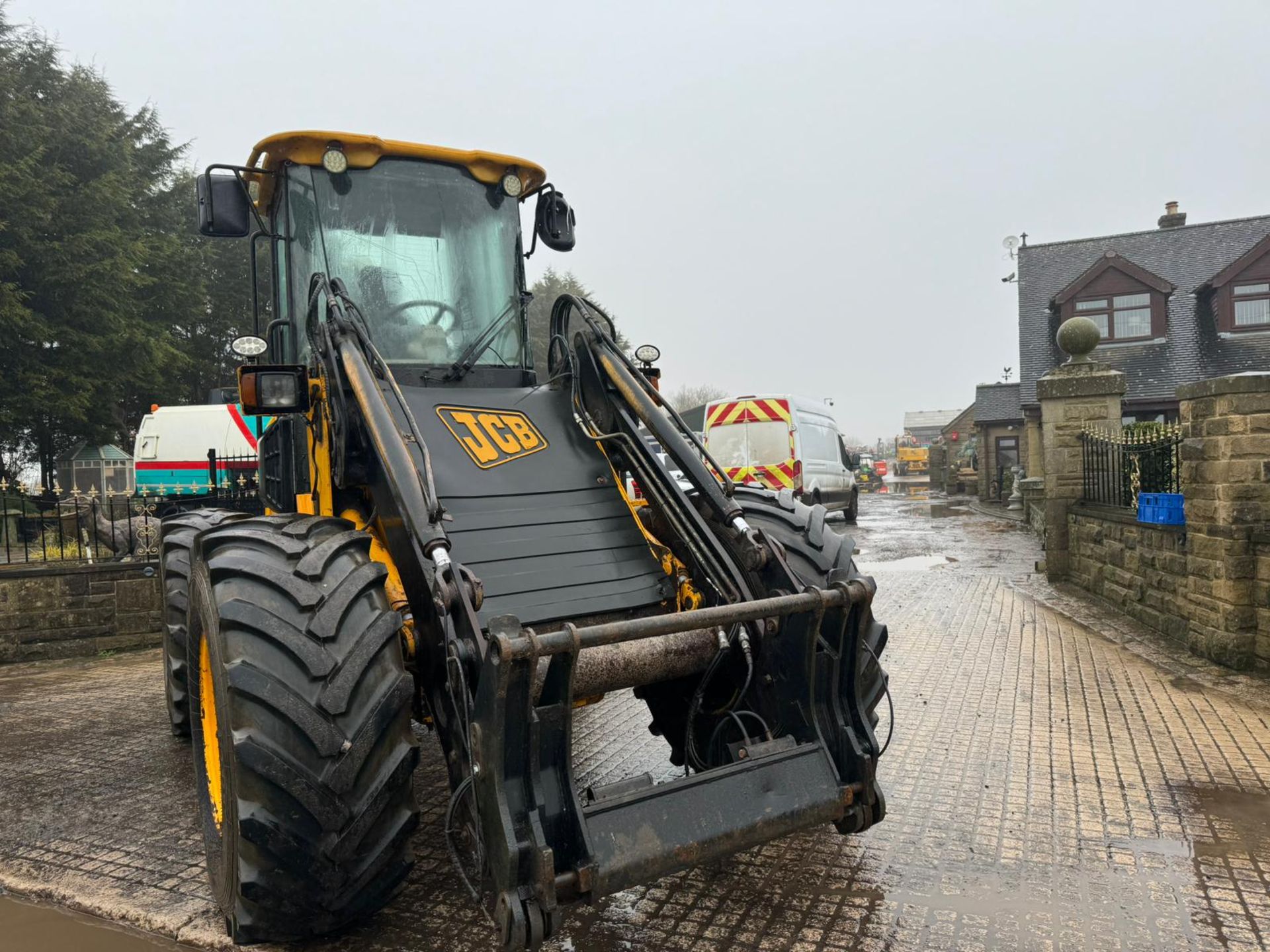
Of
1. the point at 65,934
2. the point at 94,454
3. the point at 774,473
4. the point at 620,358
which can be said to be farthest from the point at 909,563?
the point at 94,454

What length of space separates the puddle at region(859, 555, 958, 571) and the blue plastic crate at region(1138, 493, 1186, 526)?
399 cm

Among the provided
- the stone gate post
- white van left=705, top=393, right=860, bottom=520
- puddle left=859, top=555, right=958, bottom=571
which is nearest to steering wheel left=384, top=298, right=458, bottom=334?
the stone gate post

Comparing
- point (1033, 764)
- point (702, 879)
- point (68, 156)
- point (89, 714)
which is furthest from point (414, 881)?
point (68, 156)

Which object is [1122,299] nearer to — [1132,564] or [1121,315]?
[1121,315]

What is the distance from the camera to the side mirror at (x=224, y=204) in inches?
162

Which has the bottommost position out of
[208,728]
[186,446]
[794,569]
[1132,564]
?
[1132,564]

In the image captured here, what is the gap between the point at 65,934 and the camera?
3.11m

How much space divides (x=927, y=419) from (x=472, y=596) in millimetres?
115836

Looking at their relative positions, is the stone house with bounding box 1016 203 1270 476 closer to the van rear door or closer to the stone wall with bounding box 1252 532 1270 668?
the van rear door

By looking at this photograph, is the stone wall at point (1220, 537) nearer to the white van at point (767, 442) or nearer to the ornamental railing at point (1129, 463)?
the ornamental railing at point (1129, 463)

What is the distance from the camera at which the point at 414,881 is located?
337 centimetres

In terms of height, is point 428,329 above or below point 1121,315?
below

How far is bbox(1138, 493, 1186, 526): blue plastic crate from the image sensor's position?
295 inches

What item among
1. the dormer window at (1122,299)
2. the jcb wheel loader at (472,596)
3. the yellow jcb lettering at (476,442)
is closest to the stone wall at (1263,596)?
the jcb wheel loader at (472,596)
